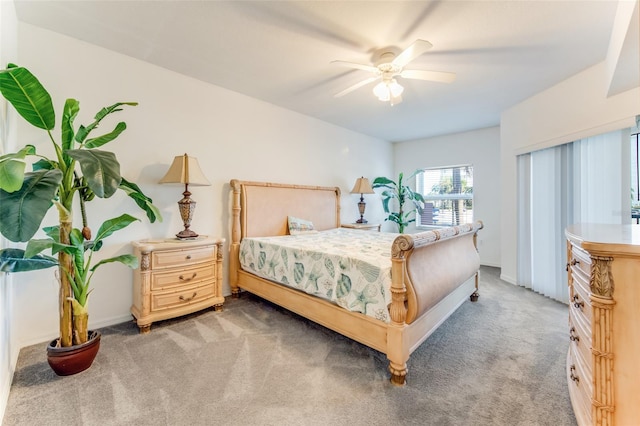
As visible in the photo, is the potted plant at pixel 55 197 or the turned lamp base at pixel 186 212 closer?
the potted plant at pixel 55 197

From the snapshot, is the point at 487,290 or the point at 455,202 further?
the point at 455,202

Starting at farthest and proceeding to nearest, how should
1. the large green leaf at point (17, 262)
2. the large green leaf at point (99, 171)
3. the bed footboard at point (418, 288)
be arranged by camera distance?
1. the bed footboard at point (418, 288)
2. the large green leaf at point (17, 262)
3. the large green leaf at point (99, 171)

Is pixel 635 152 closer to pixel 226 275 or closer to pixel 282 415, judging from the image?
pixel 282 415

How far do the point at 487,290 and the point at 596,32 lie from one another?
2.80 metres

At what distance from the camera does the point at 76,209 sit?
7.45 feet

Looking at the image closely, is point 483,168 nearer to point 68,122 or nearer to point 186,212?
point 186,212

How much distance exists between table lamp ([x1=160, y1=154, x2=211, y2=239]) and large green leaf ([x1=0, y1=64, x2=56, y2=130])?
99cm

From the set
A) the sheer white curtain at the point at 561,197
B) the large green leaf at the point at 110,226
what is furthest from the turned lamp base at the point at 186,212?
the sheer white curtain at the point at 561,197

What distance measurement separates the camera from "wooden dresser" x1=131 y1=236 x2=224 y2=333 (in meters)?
2.28

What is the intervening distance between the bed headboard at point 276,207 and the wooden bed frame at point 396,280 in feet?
0.04

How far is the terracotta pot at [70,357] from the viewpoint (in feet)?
5.41

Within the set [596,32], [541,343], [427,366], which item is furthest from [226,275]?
[596,32]

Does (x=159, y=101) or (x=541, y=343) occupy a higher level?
(x=159, y=101)

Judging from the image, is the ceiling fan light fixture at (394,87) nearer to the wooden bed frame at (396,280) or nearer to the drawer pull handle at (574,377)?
the wooden bed frame at (396,280)
